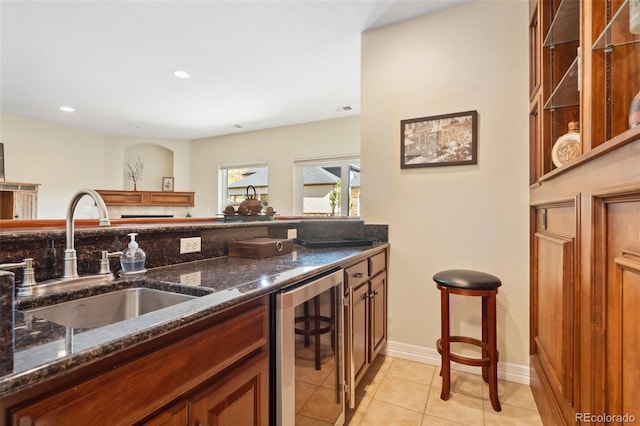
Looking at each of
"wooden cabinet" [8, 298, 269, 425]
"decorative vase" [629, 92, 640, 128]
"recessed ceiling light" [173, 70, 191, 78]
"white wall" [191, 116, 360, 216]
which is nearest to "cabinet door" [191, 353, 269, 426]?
"wooden cabinet" [8, 298, 269, 425]

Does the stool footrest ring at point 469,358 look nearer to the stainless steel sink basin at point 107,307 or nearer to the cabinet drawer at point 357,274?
the cabinet drawer at point 357,274

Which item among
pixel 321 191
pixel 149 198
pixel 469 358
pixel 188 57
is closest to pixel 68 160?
pixel 149 198

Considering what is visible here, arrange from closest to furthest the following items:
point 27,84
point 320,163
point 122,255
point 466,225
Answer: point 122,255 < point 466,225 < point 27,84 < point 320,163

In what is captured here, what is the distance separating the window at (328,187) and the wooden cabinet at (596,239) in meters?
3.50

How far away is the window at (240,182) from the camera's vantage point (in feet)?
18.8

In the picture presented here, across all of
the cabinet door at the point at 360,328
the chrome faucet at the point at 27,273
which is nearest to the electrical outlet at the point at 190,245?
the chrome faucet at the point at 27,273

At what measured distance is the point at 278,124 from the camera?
207 inches

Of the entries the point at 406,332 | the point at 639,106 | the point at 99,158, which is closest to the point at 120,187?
the point at 99,158

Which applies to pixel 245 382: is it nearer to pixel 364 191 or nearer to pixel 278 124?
pixel 364 191

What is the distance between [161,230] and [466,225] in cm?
193

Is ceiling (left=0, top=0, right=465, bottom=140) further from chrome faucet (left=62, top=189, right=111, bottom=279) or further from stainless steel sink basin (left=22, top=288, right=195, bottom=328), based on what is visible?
stainless steel sink basin (left=22, top=288, right=195, bottom=328)

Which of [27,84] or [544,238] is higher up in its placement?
[27,84]

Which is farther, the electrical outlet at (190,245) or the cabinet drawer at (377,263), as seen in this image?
the cabinet drawer at (377,263)

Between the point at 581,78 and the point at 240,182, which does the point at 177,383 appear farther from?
the point at 240,182
